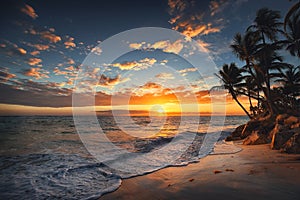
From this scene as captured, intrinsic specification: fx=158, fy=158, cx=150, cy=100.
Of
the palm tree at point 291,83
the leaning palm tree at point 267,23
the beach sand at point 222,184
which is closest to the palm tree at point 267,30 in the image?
the leaning palm tree at point 267,23

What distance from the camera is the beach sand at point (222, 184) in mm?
3850

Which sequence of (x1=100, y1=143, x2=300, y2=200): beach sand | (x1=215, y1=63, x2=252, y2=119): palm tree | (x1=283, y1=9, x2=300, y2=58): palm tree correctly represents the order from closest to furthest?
(x1=100, y1=143, x2=300, y2=200): beach sand
(x1=283, y1=9, x2=300, y2=58): palm tree
(x1=215, y1=63, x2=252, y2=119): palm tree

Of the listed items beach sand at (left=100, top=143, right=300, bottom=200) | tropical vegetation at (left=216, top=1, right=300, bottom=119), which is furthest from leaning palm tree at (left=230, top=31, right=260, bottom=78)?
beach sand at (left=100, top=143, right=300, bottom=200)

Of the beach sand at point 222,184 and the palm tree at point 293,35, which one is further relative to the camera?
the palm tree at point 293,35

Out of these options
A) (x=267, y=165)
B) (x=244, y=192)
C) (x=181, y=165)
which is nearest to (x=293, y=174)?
(x=267, y=165)

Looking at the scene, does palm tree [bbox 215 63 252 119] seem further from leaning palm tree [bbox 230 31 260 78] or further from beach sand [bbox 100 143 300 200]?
beach sand [bbox 100 143 300 200]

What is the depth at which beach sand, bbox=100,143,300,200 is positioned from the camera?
152 inches

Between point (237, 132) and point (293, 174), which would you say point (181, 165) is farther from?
point (237, 132)

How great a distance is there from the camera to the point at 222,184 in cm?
450

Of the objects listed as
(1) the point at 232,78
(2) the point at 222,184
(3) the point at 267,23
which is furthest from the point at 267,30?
(2) the point at 222,184

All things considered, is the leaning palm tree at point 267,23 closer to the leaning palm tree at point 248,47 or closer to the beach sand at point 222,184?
the leaning palm tree at point 248,47

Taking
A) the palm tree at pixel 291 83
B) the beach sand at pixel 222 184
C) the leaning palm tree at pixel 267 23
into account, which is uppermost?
the leaning palm tree at pixel 267 23

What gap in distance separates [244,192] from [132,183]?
333 centimetres

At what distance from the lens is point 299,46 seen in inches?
534
